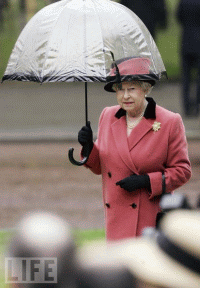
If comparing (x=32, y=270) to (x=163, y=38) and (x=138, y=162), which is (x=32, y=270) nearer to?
(x=138, y=162)

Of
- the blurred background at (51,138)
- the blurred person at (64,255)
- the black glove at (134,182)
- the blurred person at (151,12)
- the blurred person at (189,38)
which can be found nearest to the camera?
the blurred person at (64,255)

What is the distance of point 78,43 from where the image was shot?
270cm

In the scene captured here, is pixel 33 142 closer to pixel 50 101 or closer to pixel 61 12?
pixel 50 101

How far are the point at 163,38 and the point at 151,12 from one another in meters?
1.93

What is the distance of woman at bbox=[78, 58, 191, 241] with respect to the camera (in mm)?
2750

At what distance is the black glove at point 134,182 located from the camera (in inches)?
105

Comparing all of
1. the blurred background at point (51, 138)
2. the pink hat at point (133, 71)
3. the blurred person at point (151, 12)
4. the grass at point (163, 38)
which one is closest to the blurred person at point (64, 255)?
the blurred background at point (51, 138)

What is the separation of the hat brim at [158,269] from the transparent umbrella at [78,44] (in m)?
2.03

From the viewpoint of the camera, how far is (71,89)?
61.6 feet

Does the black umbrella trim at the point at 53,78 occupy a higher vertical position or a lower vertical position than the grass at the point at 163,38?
higher

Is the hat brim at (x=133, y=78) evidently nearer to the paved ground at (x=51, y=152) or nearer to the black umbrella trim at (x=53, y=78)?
the black umbrella trim at (x=53, y=78)

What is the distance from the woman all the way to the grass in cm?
1471

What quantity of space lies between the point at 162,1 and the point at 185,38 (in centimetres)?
313

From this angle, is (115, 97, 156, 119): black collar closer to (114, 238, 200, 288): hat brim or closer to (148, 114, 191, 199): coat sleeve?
(148, 114, 191, 199): coat sleeve
